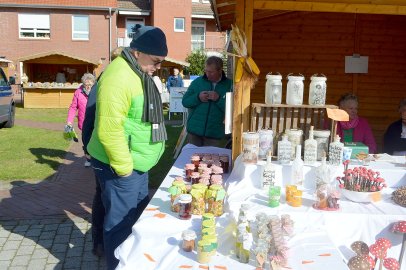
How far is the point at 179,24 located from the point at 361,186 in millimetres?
27200

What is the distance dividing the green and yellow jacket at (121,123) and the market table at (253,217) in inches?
14.9

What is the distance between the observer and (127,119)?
2.80 metres

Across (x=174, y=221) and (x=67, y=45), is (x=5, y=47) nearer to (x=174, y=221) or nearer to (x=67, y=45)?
(x=67, y=45)

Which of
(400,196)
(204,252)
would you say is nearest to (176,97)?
(400,196)

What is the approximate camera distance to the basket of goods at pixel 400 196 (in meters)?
2.96

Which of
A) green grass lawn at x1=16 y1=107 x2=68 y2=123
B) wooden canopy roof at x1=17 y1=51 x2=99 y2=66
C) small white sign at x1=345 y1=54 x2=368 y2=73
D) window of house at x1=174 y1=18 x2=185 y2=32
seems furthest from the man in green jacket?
window of house at x1=174 y1=18 x2=185 y2=32

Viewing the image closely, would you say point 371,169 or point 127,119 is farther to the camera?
point 371,169

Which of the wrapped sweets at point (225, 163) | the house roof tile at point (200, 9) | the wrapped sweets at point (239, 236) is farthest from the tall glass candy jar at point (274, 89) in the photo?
the house roof tile at point (200, 9)

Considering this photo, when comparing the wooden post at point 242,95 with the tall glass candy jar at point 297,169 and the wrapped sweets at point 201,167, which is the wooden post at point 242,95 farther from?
the tall glass candy jar at point 297,169

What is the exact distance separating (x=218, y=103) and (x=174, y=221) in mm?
2259

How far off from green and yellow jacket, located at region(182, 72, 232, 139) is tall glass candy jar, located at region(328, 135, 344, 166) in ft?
5.41

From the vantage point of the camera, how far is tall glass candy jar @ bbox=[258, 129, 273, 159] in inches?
131

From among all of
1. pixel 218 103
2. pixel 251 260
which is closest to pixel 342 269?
pixel 251 260

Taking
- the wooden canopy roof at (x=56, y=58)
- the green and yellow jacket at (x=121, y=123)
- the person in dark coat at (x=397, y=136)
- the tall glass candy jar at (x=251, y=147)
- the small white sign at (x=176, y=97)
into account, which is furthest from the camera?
the wooden canopy roof at (x=56, y=58)
